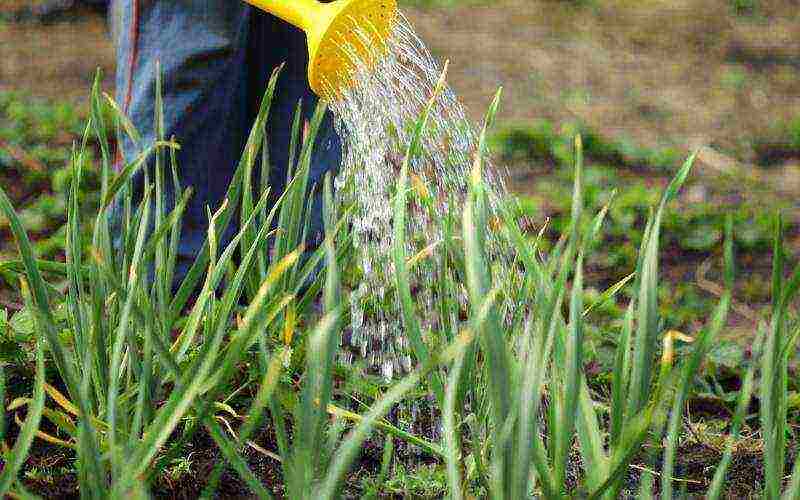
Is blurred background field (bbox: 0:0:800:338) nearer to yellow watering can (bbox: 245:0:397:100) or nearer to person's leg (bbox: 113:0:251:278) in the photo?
person's leg (bbox: 113:0:251:278)

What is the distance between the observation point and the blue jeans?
2.04 metres

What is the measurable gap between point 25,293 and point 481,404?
23.0 inches

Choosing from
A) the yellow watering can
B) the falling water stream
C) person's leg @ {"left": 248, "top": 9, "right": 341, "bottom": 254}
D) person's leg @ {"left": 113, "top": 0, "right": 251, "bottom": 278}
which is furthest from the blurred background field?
the yellow watering can

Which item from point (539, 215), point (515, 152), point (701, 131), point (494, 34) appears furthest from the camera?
point (494, 34)

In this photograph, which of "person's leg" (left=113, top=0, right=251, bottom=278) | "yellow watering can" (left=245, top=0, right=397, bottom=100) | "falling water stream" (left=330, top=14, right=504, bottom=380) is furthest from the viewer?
"person's leg" (left=113, top=0, right=251, bottom=278)

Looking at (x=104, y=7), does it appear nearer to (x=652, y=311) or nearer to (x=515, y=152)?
(x=515, y=152)

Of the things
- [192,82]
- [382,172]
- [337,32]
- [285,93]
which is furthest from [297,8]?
[285,93]

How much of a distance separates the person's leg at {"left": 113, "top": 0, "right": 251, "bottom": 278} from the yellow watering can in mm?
408

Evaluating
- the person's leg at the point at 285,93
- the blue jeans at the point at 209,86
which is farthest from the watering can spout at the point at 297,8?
the person's leg at the point at 285,93

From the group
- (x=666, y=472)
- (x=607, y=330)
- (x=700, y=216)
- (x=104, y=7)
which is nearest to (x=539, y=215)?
(x=700, y=216)

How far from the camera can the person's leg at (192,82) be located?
2.04m

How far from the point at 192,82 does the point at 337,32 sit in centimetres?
56

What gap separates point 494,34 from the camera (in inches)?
177

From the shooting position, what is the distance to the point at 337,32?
5.33ft
